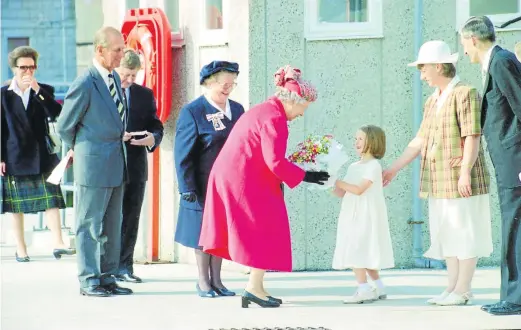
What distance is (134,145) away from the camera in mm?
10797

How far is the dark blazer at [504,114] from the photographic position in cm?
876

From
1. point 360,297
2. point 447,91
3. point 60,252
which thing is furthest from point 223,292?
point 60,252

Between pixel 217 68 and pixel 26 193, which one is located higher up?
pixel 217 68

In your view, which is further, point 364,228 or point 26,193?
point 26,193

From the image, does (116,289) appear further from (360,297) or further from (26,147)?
(26,147)

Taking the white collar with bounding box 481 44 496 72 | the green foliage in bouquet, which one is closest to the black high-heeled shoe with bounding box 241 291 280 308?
the green foliage in bouquet

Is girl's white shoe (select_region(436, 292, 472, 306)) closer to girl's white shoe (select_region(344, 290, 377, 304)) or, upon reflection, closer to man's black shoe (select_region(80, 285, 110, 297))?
girl's white shoe (select_region(344, 290, 377, 304))

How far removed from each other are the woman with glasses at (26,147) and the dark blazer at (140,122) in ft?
4.91

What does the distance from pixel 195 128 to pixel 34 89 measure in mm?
2833

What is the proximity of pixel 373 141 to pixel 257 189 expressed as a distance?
3.30 feet

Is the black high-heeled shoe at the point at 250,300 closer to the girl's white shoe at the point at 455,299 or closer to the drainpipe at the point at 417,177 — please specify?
the girl's white shoe at the point at 455,299

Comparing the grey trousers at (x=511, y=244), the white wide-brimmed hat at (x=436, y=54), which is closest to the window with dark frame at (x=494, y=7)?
the white wide-brimmed hat at (x=436, y=54)

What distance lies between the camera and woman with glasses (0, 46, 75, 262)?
39.8 ft

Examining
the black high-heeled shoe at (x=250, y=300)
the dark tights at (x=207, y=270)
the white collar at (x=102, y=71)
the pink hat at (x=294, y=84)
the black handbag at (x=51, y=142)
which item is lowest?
the black high-heeled shoe at (x=250, y=300)
